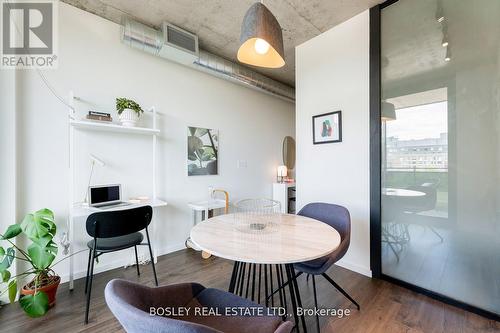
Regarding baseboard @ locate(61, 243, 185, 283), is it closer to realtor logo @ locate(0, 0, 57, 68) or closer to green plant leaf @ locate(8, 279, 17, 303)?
green plant leaf @ locate(8, 279, 17, 303)

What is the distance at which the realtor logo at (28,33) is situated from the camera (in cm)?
195

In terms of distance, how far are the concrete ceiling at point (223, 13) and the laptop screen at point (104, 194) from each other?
6.37 ft

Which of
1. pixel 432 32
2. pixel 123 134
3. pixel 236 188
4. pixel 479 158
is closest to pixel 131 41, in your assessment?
pixel 123 134

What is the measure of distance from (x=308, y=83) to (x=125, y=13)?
2.33 m

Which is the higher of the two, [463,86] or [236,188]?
[463,86]

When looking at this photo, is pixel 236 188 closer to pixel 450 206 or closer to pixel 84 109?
pixel 84 109

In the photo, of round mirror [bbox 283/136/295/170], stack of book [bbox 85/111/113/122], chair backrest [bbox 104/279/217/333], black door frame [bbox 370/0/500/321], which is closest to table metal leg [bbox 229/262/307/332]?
chair backrest [bbox 104/279/217/333]

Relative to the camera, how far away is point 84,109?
2.39 meters

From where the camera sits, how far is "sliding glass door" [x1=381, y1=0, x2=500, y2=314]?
1719 millimetres

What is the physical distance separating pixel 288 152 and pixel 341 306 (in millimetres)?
3475

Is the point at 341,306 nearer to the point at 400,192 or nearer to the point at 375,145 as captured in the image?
the point at 400,192

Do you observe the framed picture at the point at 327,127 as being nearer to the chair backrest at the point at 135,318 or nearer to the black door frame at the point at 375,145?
the black door frame at the point at 375,145

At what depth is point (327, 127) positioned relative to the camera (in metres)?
2.77

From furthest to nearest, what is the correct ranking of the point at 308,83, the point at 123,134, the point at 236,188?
the point at 236,188 → the point at 308,83 → the point at 123,134
